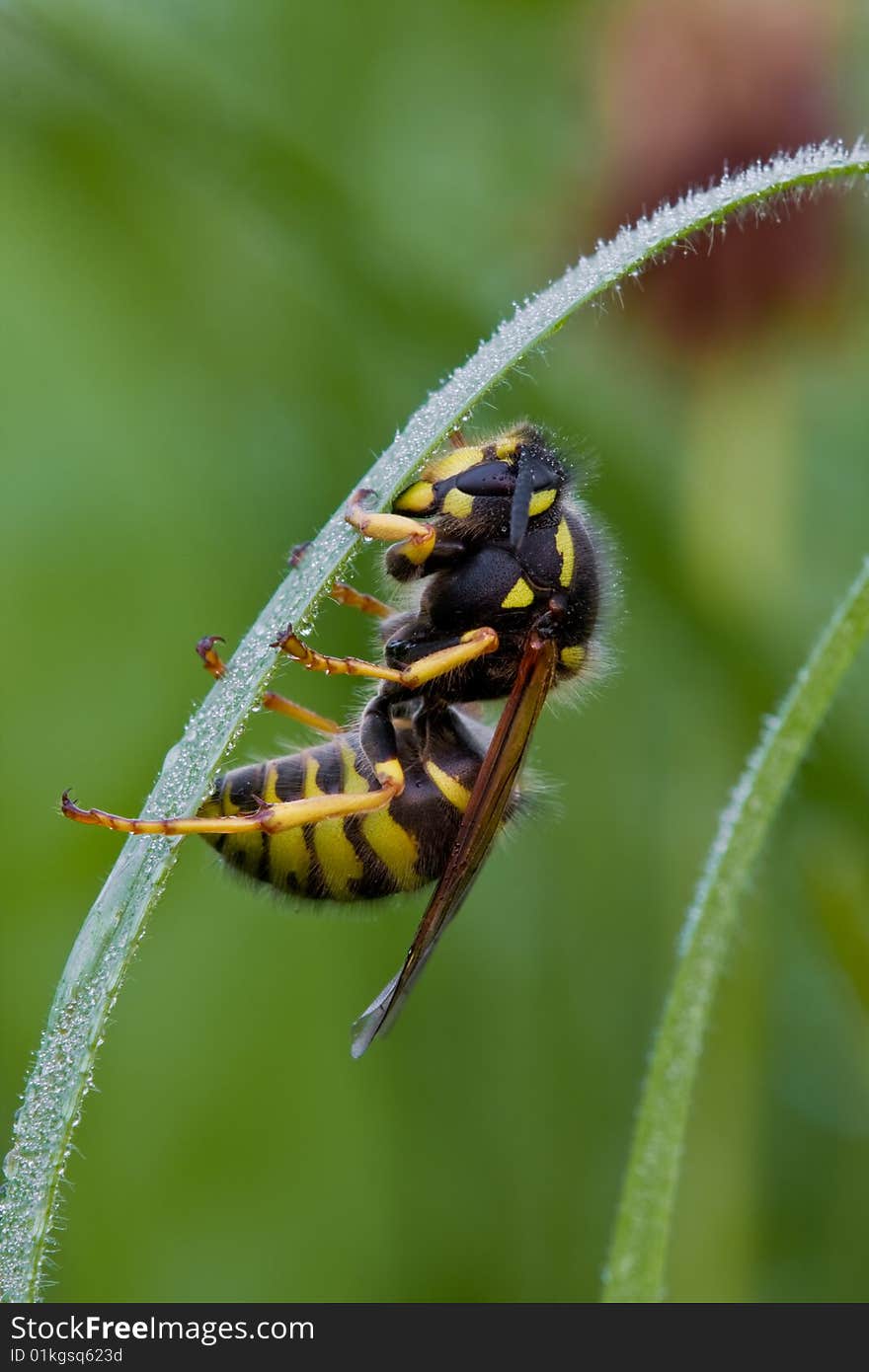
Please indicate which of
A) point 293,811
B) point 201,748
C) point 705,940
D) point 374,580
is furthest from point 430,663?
point 374,580

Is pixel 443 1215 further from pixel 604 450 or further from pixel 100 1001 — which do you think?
pixel 100 1001

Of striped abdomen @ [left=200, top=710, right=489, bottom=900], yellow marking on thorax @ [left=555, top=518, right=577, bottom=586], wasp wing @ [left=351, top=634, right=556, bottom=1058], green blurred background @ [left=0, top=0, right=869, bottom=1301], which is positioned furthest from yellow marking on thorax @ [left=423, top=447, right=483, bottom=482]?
green blurred background @ [left=0, top=0, right=869, bottom=1301]

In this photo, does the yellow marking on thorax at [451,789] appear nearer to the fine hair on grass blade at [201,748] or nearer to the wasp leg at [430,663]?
the wasp leg at [430,663]

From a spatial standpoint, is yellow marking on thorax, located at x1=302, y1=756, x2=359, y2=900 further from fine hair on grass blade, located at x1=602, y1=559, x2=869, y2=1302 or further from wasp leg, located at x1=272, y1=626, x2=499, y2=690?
fine hair on grass blade, located at x1=602, y1=559, x2=869, y2=1302

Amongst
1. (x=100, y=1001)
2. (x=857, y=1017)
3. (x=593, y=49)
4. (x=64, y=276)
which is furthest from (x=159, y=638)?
(x=100, y=1001)

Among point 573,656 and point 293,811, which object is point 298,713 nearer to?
point 293,811

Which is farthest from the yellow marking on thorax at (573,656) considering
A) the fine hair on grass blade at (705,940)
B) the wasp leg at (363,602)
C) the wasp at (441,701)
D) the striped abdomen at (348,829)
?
the fine hair on grass blade at (705,940)

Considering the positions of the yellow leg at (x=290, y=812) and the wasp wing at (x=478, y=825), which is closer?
the yellow leg at (x=290, y=812)
